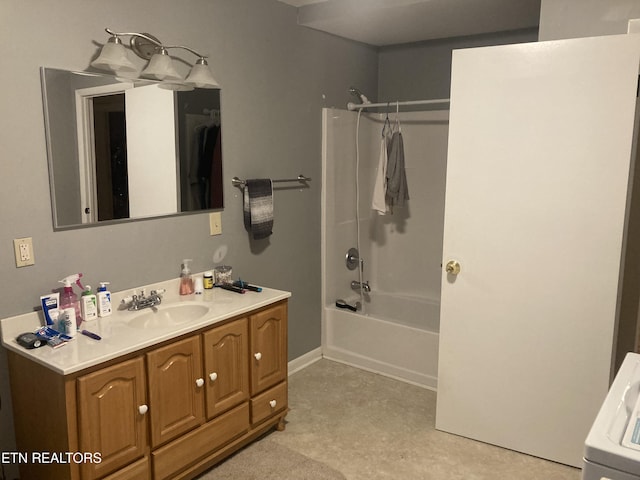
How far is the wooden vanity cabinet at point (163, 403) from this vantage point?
1.82 meters

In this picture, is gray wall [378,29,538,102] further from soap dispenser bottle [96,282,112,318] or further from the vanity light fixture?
soap dispenser bottle [96,282,112,318]

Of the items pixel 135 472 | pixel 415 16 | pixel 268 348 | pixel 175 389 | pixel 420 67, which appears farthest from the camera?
pixel 420 67

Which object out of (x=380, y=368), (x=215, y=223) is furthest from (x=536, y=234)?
(x=215, y=223)

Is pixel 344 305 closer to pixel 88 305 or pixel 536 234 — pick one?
pixel 536 234

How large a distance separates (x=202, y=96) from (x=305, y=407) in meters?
1.88

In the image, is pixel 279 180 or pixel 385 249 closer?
pixel 279 180

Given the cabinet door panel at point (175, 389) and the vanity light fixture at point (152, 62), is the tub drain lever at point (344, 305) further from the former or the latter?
the vanity light fixture at point (152, 62)

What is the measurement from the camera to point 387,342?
11.4 feet

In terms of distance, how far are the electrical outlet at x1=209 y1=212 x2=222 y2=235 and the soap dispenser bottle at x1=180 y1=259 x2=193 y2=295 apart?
0.25m

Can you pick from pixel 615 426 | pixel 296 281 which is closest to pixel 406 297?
pixel 296 281

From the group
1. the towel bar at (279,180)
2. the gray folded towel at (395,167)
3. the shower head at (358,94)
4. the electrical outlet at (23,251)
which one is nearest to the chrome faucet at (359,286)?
the gray folded towel at (395,167)

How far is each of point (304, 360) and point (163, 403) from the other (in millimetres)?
1634

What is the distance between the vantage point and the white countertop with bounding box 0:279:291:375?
181 cm

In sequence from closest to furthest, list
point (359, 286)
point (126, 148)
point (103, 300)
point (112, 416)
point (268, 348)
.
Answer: point (112, 416) → point (103, 300) → point (126, 148) → point (268, 348) → point (359, 286)
